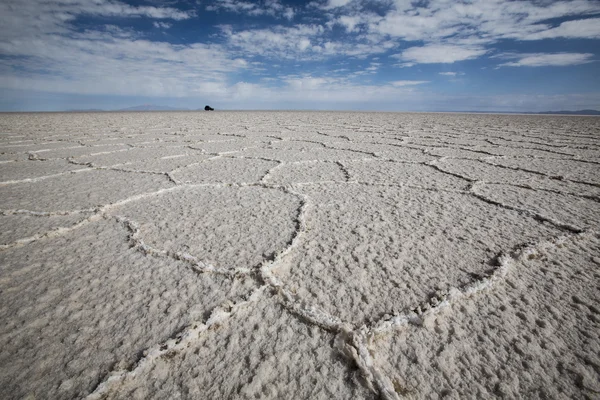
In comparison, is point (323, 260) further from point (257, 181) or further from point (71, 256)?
point (257, 181)

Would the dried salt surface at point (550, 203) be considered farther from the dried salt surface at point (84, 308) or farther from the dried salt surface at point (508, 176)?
the dried salt surface at point (84, 308)

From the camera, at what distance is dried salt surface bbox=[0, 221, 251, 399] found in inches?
19.9

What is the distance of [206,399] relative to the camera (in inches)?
18.4

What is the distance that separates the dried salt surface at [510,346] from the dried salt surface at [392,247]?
84 millimetres

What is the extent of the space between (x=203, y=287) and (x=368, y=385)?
44cm

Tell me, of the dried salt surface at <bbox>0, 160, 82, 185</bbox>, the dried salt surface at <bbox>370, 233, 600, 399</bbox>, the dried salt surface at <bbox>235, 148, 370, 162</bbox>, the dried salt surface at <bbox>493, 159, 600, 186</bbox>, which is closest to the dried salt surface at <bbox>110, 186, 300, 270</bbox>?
the dried salt surface at <bbox>370, 233, 600, 399</bbox>

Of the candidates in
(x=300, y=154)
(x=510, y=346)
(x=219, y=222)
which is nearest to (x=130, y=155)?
(x=300, y=154)

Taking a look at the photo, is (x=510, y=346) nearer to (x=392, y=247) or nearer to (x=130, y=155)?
(x=392, y=247)

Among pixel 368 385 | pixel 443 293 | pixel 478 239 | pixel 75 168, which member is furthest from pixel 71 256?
pixel 75 168

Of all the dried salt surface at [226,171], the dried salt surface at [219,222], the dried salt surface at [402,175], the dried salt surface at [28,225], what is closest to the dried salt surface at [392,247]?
the dried salt surface at [219,222]

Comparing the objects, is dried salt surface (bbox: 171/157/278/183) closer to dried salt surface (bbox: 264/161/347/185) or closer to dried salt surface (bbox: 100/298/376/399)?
dried salt surface (bbox: 264/161/347/185)

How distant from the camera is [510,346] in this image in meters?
0.55

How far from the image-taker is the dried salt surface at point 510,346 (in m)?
0.48

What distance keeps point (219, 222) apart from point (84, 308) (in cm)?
51
